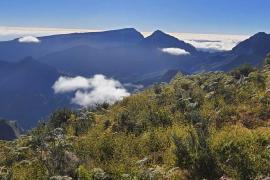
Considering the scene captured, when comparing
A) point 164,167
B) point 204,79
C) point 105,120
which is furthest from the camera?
point 204,79

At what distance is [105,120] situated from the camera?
97.5ft

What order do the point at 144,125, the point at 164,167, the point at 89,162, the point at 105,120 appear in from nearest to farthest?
the point at 164,167, the point at 89,162, the point at 144,125, the point at 105,120

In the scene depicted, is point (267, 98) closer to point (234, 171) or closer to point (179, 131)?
point (179, 131)

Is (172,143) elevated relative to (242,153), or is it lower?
lower

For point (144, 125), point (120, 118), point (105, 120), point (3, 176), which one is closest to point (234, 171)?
point (3, 176)

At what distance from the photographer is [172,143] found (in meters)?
17.5

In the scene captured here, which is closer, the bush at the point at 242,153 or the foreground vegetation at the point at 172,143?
the bush at the point at 242,153

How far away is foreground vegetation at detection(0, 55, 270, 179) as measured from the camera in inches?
586

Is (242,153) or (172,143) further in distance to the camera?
(172,143)

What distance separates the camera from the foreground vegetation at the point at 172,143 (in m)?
14.9

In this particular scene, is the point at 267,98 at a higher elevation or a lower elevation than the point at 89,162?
higher

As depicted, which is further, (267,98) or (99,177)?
(267,98)

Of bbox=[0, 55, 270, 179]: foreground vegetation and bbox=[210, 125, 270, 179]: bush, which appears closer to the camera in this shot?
bbox=[210, 125, 270, 179]: bush

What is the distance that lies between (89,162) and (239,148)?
6201mm
